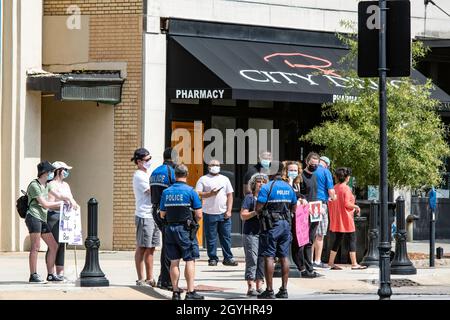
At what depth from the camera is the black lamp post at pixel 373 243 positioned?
69.7ft

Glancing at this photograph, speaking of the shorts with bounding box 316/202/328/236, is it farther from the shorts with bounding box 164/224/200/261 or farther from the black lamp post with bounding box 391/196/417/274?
the shorts with bounding box 164/224/200/261

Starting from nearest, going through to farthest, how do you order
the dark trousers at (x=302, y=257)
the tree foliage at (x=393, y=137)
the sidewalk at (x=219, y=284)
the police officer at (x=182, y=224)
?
the police officer at (x=182, y=224), the sidewalk at (x=219, y=284), the dark trousers at (x=302, y=257), the tree foliage at (x=393, y=137)

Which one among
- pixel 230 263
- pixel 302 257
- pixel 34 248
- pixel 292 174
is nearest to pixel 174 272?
pixel 34 248

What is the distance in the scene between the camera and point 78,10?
2533 cm

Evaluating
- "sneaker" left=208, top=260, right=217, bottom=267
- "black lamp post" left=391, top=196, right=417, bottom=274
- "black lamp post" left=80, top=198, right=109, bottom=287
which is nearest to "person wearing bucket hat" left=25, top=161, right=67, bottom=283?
"black lamp post" left=80, top=198, right=109, bottom=287

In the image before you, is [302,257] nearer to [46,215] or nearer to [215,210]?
[215,210]

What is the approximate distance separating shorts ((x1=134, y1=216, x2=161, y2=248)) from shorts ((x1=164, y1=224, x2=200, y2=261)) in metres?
1.50

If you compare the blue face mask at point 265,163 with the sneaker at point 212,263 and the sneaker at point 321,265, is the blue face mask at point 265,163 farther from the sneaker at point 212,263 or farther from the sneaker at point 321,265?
the sneaker at point 212,263

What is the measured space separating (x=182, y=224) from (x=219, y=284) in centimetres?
268

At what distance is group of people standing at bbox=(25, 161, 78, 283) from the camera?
58.5 ft

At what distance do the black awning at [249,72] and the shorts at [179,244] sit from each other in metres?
8.20

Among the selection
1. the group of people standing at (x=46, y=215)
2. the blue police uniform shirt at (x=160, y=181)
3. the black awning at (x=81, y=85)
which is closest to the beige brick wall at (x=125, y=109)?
the black awning at (x=81, y=85)

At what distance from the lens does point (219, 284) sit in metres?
18.6
